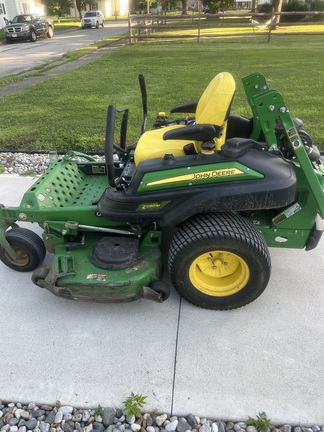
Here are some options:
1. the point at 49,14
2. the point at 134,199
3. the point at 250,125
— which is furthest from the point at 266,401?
the point at 49,14

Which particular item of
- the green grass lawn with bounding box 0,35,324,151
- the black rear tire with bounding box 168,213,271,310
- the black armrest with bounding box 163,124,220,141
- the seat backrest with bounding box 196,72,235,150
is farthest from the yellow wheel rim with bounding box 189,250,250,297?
the green grass lawn with bounding box 0,35,324,151

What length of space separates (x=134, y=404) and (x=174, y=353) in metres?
0.38

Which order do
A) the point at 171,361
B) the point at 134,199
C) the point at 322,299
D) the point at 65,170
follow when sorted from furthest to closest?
1. the point at 65,170
2. the point at 322,299
3. the point at 134,199
4. the point at 171,361

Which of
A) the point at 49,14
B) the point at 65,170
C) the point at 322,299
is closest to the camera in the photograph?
the point at 322,299

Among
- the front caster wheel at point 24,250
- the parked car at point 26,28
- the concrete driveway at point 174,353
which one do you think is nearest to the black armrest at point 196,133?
the concrete driveway at point 174,353

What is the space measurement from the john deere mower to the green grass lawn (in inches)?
110

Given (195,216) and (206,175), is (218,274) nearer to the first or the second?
(195,216)

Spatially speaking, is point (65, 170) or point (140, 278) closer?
point (140, 278)

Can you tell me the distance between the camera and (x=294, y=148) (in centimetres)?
227

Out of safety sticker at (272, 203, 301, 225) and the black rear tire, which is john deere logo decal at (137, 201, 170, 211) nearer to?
the black rear tire

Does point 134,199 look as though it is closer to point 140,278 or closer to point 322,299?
point 140,278

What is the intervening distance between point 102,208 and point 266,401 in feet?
4.66

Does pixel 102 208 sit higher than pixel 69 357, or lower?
higher

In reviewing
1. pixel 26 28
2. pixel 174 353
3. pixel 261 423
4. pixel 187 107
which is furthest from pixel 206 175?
pixel 26 28
